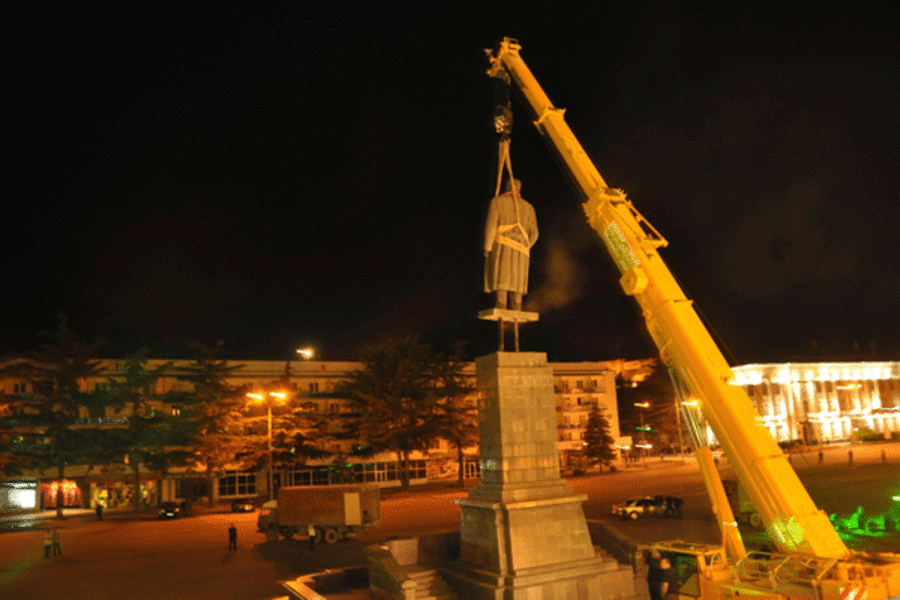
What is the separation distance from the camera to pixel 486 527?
13.8 meters

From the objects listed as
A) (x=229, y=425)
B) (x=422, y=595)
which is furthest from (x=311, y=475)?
(x=422, y=595)

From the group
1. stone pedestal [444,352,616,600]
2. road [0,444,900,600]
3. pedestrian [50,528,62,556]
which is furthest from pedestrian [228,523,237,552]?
stone pedestal [444,352,616,600]

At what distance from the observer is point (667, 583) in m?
10.6

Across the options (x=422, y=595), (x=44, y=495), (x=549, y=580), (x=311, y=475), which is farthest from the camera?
(x=311, y=475)

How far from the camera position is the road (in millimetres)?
19891

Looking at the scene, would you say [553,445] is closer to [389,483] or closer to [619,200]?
[619,200]

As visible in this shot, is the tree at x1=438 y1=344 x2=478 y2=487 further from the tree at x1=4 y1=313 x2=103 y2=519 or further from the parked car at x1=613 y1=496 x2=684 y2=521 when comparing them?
the tree at x1=4 y1=313 x2=103 y2=519

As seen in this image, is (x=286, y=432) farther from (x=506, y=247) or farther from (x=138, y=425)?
(x=506, y=247)

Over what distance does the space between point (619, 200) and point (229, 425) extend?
35.5 metres

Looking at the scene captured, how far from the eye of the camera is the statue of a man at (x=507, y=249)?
15.6 m

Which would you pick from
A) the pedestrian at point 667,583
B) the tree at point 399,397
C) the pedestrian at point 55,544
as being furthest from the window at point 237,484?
the pedestrian at point 667,583

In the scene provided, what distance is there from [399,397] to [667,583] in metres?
37.3

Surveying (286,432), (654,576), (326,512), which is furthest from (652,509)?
(286,432)

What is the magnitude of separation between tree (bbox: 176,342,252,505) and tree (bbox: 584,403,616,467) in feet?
98.1
